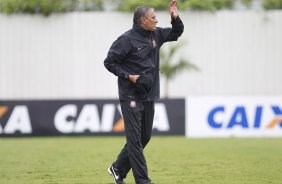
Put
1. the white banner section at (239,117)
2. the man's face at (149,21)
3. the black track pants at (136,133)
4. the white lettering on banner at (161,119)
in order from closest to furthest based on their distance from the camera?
the man's face at (149,21) → the black track pants at (136,133) → the white banner section at (239,117) → the white lettering on banner at (161,119)

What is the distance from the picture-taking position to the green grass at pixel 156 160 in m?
10.6

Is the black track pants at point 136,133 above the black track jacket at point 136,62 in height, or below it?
below

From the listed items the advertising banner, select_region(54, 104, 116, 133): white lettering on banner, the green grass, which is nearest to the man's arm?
the green grass

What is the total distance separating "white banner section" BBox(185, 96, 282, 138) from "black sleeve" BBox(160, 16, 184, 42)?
1172 centimetres

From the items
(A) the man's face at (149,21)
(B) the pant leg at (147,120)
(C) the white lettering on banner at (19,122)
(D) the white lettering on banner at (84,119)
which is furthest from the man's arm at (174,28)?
(C) the white lettering on banner at (19,122)

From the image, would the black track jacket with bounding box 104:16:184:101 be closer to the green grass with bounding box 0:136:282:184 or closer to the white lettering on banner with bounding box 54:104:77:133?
the green grass with bounding box 0:136:282:184

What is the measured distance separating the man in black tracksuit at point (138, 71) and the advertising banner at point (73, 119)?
12.0 meters

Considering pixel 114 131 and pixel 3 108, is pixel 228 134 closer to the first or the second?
pixel 114 131

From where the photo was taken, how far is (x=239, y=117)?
2089cm

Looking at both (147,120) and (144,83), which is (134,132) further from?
(144,83)

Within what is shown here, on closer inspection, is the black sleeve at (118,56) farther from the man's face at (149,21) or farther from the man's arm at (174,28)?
the man's arm at (174,28)

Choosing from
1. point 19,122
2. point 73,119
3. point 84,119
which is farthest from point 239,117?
point 19,122

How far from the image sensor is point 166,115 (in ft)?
69.8

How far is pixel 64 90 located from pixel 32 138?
288 inches
